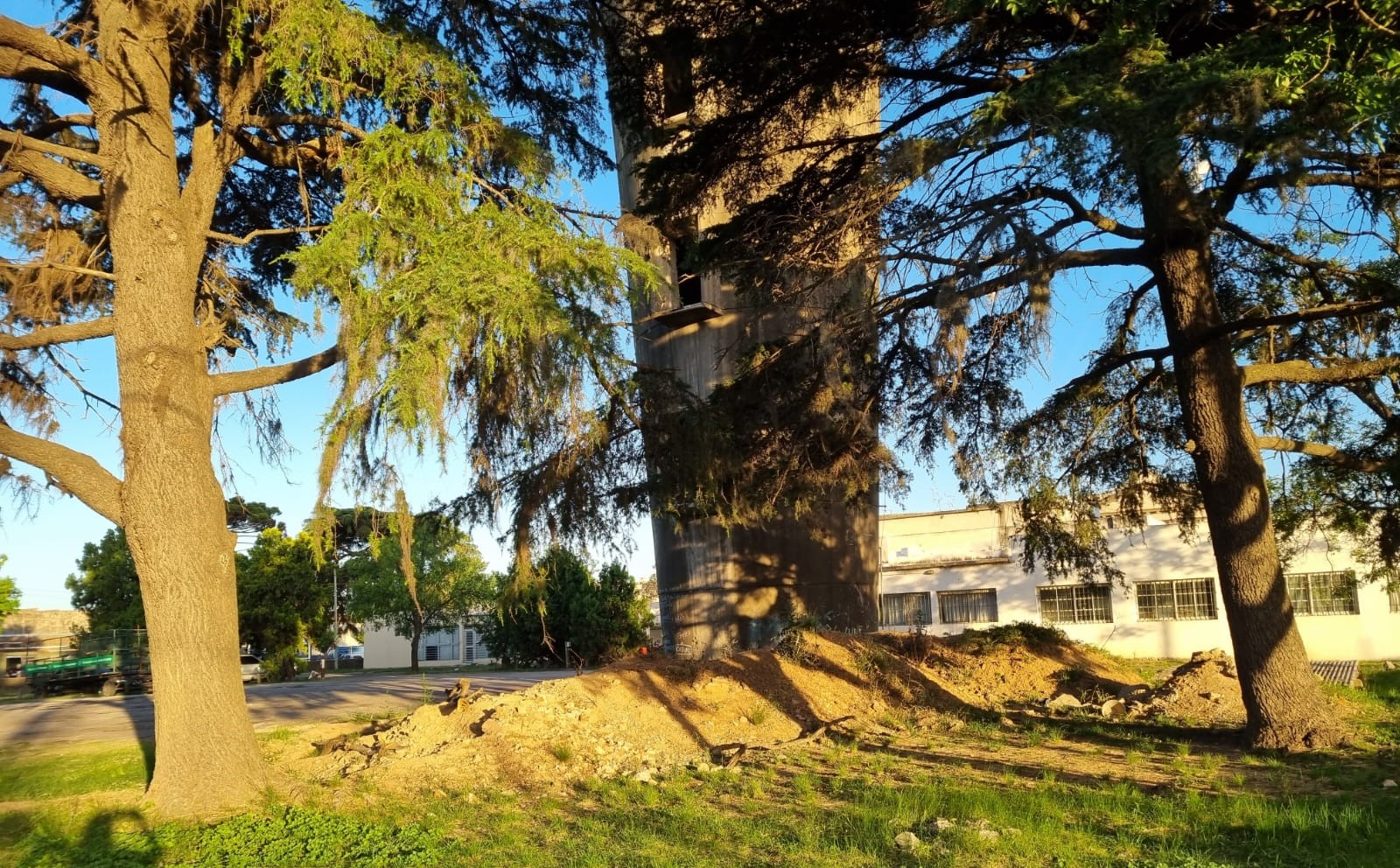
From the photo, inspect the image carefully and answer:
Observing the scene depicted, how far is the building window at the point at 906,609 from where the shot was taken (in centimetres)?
3006

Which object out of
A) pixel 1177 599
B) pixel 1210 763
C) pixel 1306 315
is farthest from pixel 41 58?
pixel 1177 599

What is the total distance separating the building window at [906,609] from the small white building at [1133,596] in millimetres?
29

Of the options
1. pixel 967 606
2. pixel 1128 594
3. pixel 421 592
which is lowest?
pixel 967 606

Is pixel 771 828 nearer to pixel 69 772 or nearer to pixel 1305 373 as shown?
pixel 1305 373

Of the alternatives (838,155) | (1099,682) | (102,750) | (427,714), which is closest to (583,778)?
(427,714)

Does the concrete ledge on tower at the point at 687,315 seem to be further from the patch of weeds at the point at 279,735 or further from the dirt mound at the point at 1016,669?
the patch of weeds at the point at 279,735

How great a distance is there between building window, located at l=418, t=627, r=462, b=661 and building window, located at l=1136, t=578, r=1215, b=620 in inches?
1589

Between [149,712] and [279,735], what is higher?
[279,735]

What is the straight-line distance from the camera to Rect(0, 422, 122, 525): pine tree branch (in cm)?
934

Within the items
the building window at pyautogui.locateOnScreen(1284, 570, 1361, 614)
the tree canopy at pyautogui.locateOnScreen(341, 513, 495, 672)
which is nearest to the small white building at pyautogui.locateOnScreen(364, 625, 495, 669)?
the tree canopy at pyautogui.locateOnScreen(341, 513, 495, 672)

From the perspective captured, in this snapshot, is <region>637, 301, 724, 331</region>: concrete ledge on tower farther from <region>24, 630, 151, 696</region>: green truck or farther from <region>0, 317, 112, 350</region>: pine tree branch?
<region>24, 630, 151, 696</region>: green truck

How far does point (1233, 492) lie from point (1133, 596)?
18.4 m

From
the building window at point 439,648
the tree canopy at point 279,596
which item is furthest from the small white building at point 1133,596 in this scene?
the building window at point 439,648

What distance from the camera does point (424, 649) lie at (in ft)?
190
